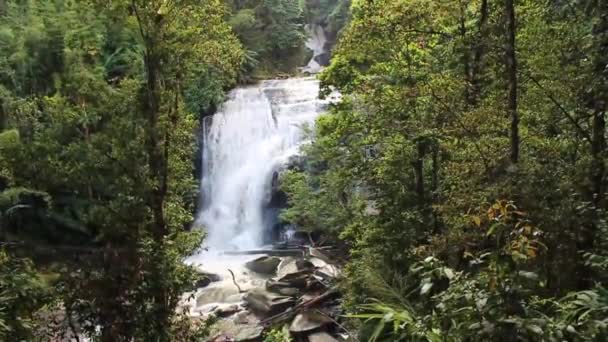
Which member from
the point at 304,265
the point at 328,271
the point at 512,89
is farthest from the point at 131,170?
the point at 304,265

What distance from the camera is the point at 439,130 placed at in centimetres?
628

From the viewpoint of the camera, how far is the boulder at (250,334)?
9168mm

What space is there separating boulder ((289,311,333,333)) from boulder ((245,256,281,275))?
4366mm

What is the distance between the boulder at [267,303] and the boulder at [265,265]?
2417 mm

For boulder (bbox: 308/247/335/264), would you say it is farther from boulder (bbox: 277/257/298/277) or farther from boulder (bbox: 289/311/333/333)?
boulder (bbox: 289/311/333/333)

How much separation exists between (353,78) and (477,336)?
23.6 feet

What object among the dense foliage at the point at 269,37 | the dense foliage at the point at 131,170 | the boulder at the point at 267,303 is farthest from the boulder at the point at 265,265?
the dense foliage at the point at 269,37

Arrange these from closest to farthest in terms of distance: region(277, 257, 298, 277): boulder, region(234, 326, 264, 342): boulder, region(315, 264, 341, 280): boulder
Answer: region(234, 326, 264, 342): boulder, region(315, 264, 341, 280): boulder, region(277, 257, 298, 277): boulder

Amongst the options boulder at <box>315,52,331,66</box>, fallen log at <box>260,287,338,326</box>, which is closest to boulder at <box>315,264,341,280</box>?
fallen log at <box>260,287,338,326</box>

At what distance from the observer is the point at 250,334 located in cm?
934

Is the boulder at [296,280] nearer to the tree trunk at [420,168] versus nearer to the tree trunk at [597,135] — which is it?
the tree trunk at [420,168]

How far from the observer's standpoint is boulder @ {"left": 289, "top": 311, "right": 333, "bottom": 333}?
28.8 ft

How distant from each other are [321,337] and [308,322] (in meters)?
0.46

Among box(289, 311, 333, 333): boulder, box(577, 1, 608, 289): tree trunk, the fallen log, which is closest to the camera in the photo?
box(577, 1, 608, 289): tree trunk
